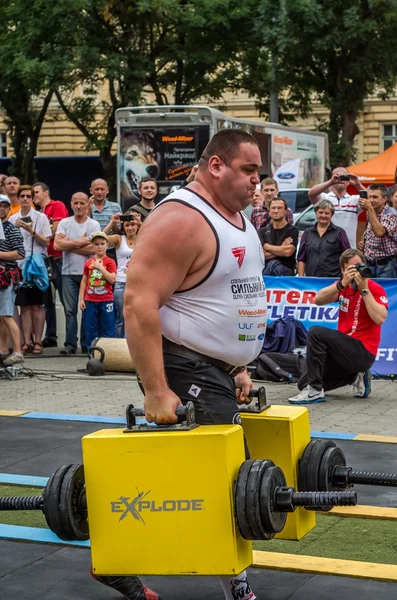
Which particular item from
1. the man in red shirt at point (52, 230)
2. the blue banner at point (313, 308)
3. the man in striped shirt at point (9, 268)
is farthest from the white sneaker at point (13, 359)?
the blue banner at point (313, 308)

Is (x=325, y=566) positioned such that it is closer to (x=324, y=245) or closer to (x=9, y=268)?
(x=324, y=245)

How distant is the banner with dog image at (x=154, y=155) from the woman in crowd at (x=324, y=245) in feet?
25.5

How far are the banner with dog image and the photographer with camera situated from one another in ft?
26.1

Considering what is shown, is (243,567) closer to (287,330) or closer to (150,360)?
(150,360)

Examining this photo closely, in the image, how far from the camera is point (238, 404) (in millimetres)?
4621

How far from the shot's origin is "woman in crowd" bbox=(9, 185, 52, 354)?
12.8 m

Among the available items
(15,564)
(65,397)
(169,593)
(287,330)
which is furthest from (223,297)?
(287,330)

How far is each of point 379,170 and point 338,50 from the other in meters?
5.36

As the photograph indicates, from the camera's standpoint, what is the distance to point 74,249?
42.2ft

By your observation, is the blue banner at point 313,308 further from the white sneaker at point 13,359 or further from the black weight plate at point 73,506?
the black weight plate at point 73,506

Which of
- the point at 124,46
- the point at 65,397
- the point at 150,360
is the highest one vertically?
the point at 124,46

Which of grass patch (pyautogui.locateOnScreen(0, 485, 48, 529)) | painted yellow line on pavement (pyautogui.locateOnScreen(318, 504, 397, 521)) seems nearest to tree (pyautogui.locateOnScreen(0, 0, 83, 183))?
grass patch (pyautogui.locateOnScreen(0, 485, 48, 529))

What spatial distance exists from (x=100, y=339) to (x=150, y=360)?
309 inches

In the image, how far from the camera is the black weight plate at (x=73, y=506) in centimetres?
399
